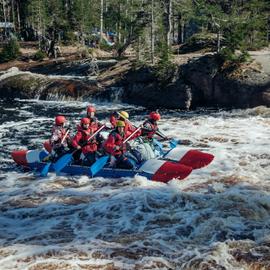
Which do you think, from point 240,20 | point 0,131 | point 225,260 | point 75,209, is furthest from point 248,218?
point 240,20

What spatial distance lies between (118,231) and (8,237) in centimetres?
193

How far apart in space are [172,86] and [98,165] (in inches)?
485

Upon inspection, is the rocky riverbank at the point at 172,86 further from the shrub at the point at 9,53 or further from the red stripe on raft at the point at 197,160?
the shrub at the point at 9,53

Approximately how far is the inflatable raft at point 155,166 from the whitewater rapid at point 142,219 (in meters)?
0.21

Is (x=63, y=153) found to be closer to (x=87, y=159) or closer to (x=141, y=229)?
(x=87, y=159)

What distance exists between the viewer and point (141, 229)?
27.5ft

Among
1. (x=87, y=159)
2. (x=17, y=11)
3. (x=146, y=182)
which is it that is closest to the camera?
(x=146, y=182)

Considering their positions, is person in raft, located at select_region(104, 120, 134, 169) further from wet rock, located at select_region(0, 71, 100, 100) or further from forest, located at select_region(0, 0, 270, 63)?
wet rock, located at select_region(0, 71, 100, 100)

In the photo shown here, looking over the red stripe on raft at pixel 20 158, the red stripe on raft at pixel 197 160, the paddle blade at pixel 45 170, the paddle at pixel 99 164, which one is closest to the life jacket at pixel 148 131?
the paddle at pixel 99 164

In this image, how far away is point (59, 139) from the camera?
470 inches

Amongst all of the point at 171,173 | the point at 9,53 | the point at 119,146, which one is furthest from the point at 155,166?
the point at 9,53

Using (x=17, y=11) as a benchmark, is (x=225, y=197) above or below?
below

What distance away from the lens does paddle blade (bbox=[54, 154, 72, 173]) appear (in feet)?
37.7

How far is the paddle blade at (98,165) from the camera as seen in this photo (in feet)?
36.8
